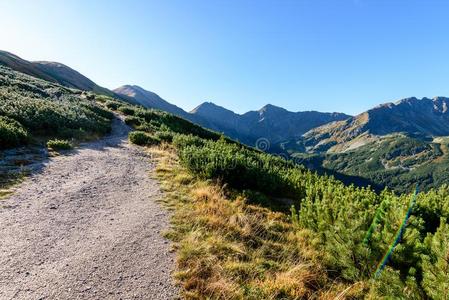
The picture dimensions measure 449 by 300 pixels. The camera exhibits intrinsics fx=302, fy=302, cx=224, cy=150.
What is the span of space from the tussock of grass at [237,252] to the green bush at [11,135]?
9538 millimetres

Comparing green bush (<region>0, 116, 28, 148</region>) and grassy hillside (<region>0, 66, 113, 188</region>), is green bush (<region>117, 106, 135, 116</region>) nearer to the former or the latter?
grassy hillside (<region>0, 66, 113, 188</region>)

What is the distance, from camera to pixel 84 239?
6707 mm

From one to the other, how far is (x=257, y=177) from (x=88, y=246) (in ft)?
23.5

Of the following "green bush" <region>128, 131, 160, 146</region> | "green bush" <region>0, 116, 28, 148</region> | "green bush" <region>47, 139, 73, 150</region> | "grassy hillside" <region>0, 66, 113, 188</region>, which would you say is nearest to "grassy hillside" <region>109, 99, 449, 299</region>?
"grassy hillside" <region>0, 66, 113, 188</region>

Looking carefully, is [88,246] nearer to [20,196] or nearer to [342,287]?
[20,196]

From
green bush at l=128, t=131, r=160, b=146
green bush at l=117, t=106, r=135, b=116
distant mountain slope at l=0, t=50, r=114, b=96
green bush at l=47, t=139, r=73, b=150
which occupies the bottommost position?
green bush at l=47, t=139, r=73, b=150

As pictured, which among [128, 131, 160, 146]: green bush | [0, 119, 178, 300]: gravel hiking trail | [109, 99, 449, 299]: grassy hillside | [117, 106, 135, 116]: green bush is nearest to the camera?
[109, 99, 449, 299]: grassy hillside

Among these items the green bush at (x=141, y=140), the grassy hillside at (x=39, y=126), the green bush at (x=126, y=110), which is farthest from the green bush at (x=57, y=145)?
the green bush at (x=126, y=110)

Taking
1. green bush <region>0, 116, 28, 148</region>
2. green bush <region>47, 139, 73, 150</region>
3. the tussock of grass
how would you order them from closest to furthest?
the tussock of grass < green bush <region>0, 116, 28, 148</region> < green bush <region>47, 139, 73, 150</region>

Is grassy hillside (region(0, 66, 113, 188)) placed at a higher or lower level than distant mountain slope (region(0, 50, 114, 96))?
lower

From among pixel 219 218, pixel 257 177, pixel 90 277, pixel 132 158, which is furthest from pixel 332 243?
pixel 132 158

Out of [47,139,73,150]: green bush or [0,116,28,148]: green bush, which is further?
[47,139,73,150]: green bush

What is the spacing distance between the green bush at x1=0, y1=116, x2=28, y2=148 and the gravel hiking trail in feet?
13.6

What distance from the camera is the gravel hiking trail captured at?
5.11m
